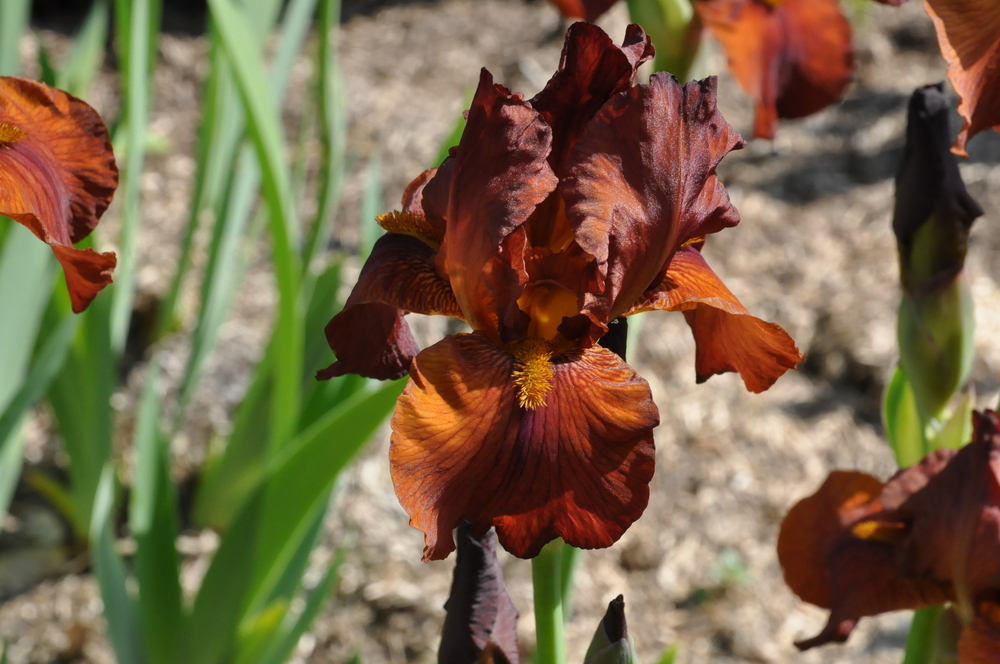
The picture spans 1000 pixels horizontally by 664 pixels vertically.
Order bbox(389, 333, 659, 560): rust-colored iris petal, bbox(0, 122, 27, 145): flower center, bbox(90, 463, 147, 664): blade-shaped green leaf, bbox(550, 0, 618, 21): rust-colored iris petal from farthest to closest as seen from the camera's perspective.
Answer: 1. bbox(90, 463, 147, 664): blade-shaped green leaf
2. bbox(550, 0, 618, 21): rust-colored iris petal
3. bbox(0, 122, 27, 145): flower center
4. bbox(389, 333, 659, 560): rust-colored iris petal

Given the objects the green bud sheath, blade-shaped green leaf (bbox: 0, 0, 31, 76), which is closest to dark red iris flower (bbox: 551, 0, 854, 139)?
the green bud sheath

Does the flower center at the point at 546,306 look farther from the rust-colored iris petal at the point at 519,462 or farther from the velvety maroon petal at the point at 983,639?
the velvety maroon petal at the point at 983,639

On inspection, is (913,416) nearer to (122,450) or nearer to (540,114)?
(540,114)

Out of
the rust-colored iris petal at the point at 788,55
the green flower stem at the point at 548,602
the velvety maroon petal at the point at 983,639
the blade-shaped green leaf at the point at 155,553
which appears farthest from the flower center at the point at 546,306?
the blade-shaped green leaf at the point at 155,553

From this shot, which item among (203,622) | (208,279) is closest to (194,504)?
(208,279)

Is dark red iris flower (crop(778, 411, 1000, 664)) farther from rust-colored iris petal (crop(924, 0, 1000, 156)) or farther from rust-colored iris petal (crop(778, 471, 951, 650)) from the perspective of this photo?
rust-colored iris petal (crop(924, 0, 1000, 156))

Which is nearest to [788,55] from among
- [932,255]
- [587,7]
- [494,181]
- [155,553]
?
[587,7]
